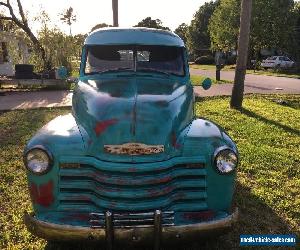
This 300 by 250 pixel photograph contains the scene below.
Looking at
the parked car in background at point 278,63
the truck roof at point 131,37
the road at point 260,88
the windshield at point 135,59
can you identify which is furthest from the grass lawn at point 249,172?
the parked car in background at point 278,63

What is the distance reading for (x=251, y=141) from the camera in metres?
8.73

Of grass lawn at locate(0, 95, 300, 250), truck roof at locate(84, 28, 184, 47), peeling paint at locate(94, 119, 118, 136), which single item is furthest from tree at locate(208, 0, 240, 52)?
peeling paint at locate(94, 119, 118, 136)

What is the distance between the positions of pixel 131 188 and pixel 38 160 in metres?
0.97

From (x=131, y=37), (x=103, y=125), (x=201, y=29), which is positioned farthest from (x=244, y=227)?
(x=201, y=29)

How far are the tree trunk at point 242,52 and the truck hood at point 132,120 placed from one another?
25.4ft

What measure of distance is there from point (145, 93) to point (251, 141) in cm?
490

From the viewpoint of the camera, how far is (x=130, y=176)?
3.67 meters

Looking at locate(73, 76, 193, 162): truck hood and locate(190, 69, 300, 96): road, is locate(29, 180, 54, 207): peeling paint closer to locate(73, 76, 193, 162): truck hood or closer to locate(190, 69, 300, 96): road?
locate(73, 76, 193, 162): truck hood

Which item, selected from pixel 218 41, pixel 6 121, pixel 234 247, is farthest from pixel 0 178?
pixel 218 41

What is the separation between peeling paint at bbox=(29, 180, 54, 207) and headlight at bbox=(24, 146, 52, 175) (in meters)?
0.14

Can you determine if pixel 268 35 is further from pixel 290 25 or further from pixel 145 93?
pixel 145 93

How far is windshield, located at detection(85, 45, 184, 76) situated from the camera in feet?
17.9

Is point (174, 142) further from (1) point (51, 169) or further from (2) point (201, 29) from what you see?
(2) point (201, 29)

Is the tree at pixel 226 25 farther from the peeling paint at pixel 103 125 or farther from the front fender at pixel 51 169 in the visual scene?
the front fender at pixel 51 169
